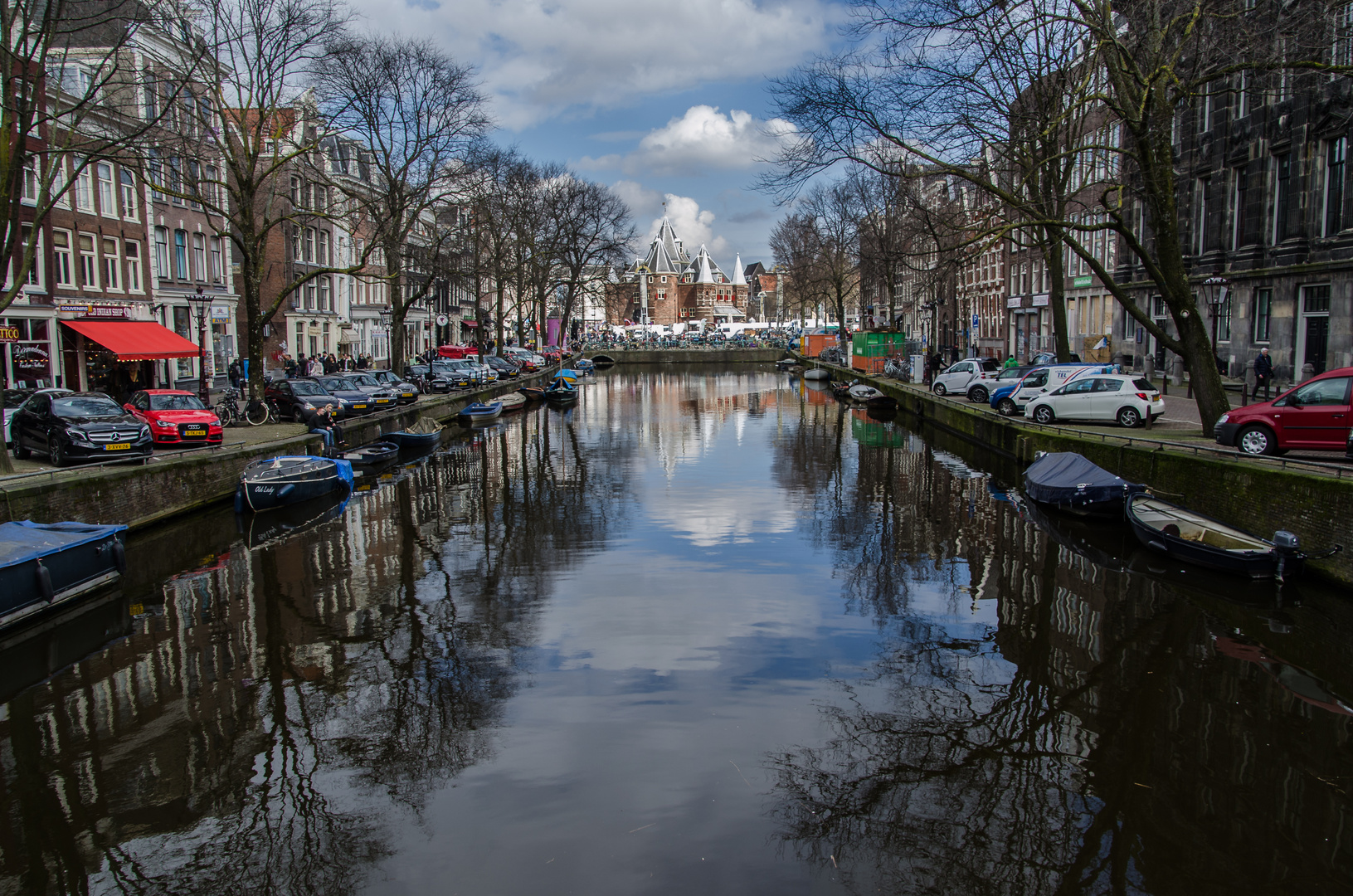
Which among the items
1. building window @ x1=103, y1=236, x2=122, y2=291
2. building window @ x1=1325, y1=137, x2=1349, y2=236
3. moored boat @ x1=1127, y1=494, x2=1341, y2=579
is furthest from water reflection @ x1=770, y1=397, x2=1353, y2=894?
building window @ x1=103, y1=236, x2=122, y2=291

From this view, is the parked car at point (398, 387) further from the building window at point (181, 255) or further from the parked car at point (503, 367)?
the parked car at point (503, 367)

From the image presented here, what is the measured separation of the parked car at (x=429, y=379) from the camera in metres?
48.0

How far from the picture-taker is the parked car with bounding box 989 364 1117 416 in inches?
1154

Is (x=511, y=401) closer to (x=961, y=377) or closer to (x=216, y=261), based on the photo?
(x=216, y=261)

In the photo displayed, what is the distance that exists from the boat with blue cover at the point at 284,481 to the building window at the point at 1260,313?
99.8 ft

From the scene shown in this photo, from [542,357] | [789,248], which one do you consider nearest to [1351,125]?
[542,357]

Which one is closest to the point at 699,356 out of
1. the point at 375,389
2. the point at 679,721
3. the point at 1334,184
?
the point at 375,389

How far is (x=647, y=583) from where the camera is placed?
1583cm

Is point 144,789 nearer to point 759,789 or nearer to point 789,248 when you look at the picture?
point 759,789

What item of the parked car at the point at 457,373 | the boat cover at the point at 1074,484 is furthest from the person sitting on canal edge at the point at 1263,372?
the parked car at the point at 457,373

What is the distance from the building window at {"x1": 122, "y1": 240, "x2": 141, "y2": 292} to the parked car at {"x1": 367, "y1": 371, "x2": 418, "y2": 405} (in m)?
9.99

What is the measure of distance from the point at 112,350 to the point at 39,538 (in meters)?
21.1

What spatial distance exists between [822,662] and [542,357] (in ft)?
220

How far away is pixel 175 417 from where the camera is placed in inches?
906
